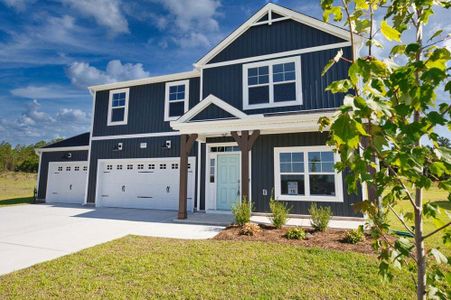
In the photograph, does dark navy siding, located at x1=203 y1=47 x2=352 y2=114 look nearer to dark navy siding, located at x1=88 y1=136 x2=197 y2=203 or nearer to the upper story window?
dark navy siding, located at x1=88 y1=136 x2=197 y2=203

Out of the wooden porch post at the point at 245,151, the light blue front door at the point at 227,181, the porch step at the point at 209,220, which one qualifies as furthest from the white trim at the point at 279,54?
the porch step at the point at 209,220

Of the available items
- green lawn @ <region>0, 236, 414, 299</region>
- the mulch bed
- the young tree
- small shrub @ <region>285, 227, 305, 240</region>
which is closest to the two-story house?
the mulch bed

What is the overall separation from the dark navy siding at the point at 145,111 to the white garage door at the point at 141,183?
1639 millimetres

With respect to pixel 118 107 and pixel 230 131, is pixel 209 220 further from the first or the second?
pixel 118 107

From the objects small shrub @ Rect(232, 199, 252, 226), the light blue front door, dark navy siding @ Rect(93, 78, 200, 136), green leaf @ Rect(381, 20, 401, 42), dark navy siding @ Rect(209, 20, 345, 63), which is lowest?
small shrub @ Rect(232, 199, 252, 226)

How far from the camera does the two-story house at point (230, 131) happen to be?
28.9ft

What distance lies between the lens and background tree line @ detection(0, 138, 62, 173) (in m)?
41.6

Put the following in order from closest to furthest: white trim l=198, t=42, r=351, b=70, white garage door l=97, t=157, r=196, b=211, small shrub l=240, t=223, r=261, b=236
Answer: small shrub l=240, t=223, r=261, b=236 → white trim l=198, t=42, r=351, b=70 → white garage door l=97, t=157, r=196, b=211

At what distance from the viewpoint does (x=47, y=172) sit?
47.8 feet

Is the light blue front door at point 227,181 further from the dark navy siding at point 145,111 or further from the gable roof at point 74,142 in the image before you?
the gable roof at point 74,142

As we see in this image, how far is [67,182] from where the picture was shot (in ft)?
46.2

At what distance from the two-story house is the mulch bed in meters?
1.64

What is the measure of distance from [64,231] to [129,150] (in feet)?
19.3

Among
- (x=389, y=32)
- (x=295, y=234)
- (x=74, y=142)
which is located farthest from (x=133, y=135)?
(x=389, y=32)
